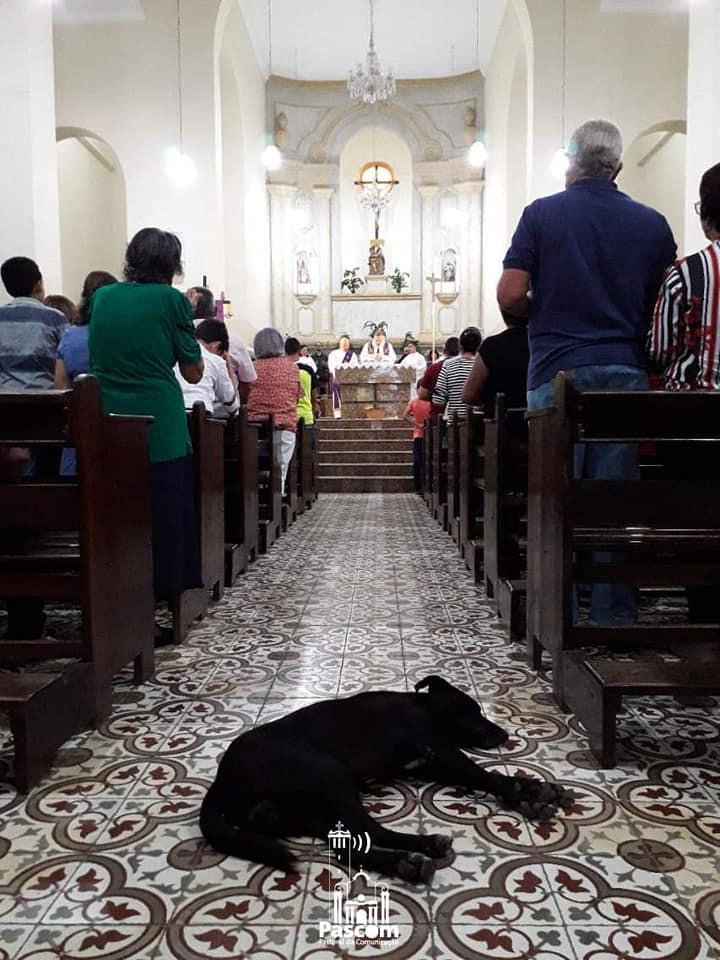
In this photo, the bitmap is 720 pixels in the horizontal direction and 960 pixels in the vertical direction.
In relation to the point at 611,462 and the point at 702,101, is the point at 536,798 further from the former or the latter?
the point at 702,101

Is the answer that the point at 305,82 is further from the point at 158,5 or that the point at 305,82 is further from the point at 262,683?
the point at 262,683

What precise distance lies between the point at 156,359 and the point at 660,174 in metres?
12.0

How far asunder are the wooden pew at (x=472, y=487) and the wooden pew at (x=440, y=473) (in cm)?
158

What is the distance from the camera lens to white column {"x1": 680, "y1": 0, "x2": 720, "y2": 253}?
188 inches

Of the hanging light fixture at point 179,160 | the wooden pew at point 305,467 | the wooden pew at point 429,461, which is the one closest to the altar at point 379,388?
the wooden pew at point 305,467

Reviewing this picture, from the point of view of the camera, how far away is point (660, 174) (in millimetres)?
12758

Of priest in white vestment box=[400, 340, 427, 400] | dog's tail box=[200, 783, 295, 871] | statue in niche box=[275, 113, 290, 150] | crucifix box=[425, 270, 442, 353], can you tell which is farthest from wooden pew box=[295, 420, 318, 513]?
statue in niche box=[275, 113, 290, 150]

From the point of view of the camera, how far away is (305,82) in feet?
52.8

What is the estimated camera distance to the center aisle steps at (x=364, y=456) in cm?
1059

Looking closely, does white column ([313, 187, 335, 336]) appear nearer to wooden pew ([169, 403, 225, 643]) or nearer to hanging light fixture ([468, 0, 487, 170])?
hanging light fixture ([468, 0, 487, 170])

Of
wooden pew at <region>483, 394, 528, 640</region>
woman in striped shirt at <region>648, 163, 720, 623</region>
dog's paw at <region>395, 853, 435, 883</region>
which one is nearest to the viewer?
dog's paw at <region>395, 853, 435, 883</region>

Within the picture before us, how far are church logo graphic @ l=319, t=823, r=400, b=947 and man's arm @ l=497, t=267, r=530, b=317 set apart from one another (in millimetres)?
1832

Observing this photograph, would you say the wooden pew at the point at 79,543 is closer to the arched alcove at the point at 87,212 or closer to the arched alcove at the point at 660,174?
the arched alcove at the point at 87,212

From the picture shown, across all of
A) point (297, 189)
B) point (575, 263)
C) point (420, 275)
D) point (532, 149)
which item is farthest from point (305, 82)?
point (575, 263)
